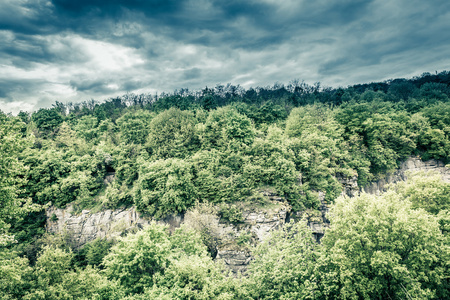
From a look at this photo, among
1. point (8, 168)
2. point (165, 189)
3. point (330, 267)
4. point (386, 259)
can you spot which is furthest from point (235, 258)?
point (8, 168)

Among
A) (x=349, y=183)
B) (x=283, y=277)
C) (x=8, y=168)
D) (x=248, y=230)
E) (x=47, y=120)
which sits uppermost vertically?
(x=47, y=120)

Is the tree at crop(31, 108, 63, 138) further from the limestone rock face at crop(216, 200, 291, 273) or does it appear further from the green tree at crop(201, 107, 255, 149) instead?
the limestone rock face at crop(216, 200, 291, 273)

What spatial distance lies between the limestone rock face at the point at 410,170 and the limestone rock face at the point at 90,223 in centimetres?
4349

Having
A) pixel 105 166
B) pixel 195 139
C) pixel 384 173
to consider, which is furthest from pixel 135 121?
pixel 384 173

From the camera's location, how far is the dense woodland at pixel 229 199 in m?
14.9

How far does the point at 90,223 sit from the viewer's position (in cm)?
3769

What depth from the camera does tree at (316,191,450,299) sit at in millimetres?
14672

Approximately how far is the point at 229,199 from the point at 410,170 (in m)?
39.5

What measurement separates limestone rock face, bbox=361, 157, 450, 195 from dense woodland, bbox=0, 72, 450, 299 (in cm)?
162

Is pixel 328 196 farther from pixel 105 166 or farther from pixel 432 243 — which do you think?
pixel 105 166

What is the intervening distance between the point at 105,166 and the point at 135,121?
10.6 m

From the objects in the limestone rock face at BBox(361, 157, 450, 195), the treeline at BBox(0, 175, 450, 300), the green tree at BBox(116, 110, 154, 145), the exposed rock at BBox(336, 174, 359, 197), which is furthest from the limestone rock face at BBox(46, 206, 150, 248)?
the limestone rock face at BBox(361, 157, 450, 195)

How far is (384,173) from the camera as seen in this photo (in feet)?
151

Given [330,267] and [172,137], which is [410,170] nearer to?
[330,267]
